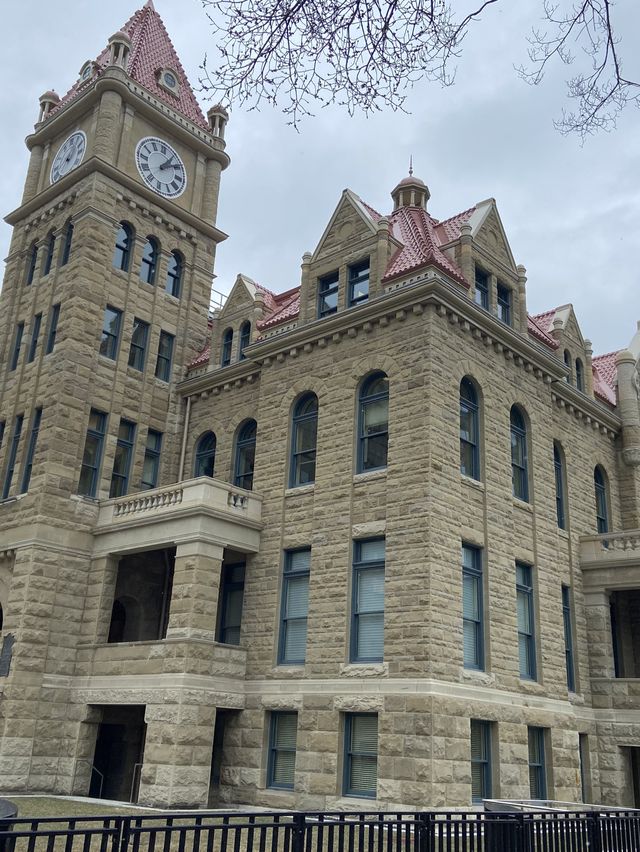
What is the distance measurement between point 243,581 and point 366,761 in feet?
21.8

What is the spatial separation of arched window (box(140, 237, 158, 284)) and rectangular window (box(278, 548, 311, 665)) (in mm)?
11680

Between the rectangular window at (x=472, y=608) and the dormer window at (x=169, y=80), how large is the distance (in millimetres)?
21028

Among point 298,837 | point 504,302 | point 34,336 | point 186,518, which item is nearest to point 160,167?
point 34,336

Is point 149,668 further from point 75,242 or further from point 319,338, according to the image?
point 75,242

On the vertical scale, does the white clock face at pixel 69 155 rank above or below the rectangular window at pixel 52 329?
above

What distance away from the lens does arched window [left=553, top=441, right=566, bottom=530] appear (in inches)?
989

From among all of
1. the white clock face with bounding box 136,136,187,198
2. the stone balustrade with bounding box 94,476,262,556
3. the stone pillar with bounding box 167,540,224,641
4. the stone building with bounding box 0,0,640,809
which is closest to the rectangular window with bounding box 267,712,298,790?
the stone building with bounding box 0,0,640,809

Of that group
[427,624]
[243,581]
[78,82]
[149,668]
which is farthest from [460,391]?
[78,82]

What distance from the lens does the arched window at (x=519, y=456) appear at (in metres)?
23.3

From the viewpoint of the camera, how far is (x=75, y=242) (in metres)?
26.9

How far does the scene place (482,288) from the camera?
78.1ft

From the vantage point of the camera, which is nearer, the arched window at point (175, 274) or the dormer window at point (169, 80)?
the arched window at point (175, 274)

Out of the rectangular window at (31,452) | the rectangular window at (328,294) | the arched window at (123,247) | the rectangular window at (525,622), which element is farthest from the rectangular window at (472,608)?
the arched window at (123,247)

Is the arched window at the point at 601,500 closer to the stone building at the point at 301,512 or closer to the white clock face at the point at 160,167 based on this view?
the stone building at the point at 301,512
